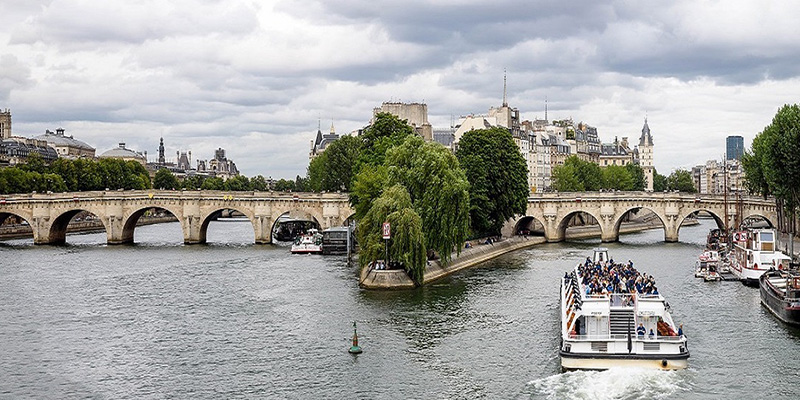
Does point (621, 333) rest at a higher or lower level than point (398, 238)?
lower

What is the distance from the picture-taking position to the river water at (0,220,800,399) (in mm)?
35562

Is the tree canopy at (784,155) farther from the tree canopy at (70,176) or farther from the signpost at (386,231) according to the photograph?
the tree canopy at (70,176)

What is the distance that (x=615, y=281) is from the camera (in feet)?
139

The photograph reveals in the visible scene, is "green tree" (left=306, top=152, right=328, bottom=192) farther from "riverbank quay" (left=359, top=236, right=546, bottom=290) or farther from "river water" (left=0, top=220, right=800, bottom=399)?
"river water" (left=0, top=220, right=800, bottom=399)

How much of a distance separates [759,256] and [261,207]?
2264 inches

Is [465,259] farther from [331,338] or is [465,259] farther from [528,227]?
[528,227]

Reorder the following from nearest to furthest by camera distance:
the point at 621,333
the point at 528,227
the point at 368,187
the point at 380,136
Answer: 1. the point at 621,333
2. the point at 368,187
3. the point at 380,136
4. the point at 528,227

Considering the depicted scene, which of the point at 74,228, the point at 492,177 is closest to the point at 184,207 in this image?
the point at 74,228

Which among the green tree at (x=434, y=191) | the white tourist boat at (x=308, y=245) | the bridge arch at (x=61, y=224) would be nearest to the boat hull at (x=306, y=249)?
the white tourist boat at (x=308, y=245)

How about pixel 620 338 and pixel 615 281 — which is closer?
pixel 620 338

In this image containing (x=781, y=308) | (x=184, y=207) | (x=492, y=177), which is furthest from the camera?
(x=184, y=207)

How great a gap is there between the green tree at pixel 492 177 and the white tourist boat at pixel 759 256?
1052 inches

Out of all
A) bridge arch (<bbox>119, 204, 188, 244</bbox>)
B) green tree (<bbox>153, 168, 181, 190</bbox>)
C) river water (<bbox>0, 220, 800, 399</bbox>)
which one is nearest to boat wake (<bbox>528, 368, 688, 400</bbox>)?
river water (<bbox>0, 220, 800, 399</bbox>)

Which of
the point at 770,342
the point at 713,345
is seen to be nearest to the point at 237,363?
the point at 713,345
